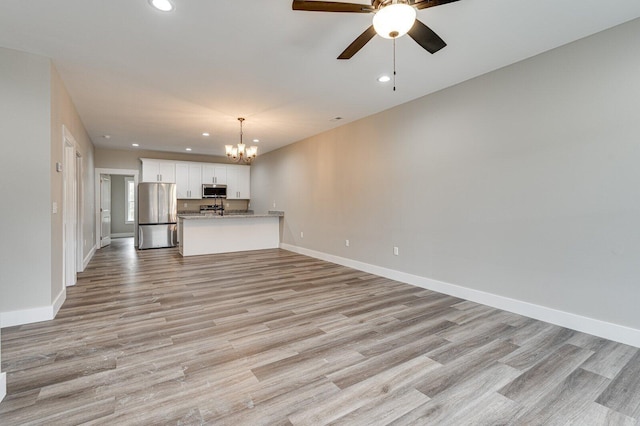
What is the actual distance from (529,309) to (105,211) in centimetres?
1010

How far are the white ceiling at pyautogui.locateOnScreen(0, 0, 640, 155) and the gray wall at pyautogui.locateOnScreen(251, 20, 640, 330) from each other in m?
0.29

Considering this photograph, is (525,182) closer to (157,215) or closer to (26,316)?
(26,316)

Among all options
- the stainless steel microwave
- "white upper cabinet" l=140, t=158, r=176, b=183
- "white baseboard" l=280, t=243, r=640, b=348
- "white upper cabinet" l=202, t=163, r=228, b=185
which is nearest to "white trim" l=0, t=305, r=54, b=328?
"white baseboard" l=280, t=243, r=640, b=348

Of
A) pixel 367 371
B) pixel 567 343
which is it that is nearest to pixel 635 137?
pixel 567 343

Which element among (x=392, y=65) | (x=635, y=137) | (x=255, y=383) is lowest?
(x=255, y=383)

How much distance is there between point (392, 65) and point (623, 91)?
2055 mm

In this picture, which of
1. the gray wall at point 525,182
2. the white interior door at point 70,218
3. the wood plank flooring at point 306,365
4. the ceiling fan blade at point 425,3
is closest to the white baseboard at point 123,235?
the white interior door at point 70,218

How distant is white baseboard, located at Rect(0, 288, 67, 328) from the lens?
2875 millimetres

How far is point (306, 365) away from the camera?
7.33 ft

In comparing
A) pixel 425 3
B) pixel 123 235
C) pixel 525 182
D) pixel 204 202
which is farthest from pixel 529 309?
pixel 123 235

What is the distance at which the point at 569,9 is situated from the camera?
7.78 ft

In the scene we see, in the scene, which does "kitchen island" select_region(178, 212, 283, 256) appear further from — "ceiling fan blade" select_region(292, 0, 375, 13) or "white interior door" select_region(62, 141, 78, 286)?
"ceiling fan blade" select_region(292, 0, 375, 13)

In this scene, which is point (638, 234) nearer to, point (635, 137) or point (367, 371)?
point (635, 137)

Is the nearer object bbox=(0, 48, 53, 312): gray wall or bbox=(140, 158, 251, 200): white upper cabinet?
bbox=(0, 48, 53, 312): gray wall
